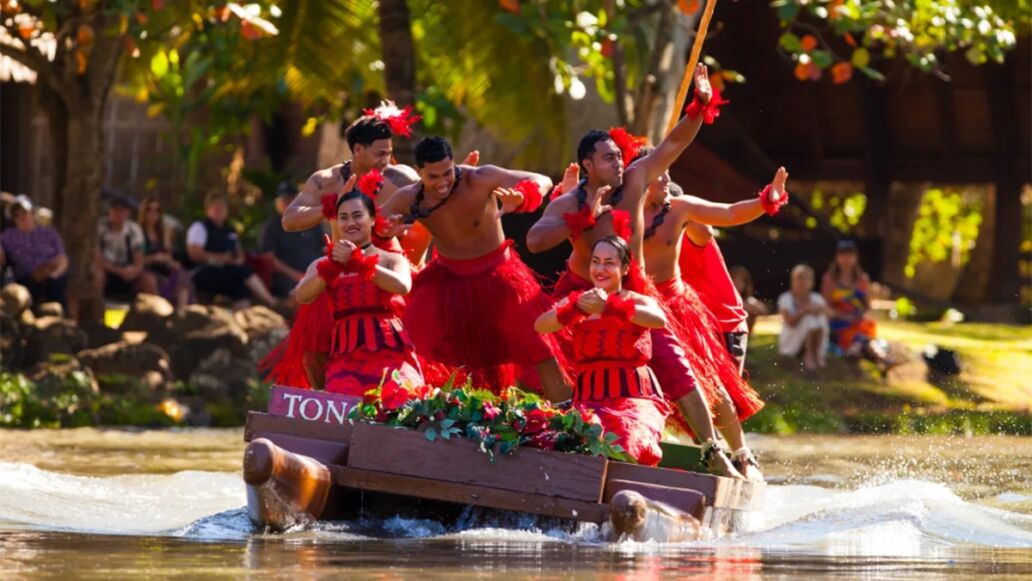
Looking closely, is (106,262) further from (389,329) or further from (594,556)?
(594,556)

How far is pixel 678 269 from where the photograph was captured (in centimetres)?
898

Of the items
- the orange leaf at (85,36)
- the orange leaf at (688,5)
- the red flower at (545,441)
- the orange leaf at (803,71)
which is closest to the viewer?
the red flower at (545,441)

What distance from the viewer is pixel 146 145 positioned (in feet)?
69.6

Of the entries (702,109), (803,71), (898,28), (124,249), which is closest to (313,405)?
(702,109)

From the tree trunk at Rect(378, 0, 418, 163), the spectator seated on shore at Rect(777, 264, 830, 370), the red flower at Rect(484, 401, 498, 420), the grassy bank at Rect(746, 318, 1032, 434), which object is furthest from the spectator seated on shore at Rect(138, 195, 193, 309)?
the red flower at Rect(484, 401, 498, 420)

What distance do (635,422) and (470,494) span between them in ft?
2.36

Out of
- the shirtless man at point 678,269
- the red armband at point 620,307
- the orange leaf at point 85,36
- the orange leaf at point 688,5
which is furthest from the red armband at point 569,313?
the orange leaf at point 85,36

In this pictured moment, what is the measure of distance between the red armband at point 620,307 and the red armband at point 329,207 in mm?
1129

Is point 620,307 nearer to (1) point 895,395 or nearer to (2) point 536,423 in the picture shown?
(2) point 536,423

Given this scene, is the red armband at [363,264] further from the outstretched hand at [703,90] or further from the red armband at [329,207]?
the outstretched hand at [703,90]

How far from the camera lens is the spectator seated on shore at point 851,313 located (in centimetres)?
1496

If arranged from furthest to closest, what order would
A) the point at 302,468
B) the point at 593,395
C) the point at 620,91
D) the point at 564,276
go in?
the point at 620,91, the point at 564,276, the point at 593,395, the point at 302,468

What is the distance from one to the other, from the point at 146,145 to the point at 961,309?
7.78 m

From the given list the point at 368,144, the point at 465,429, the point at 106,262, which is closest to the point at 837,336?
the point at 106,262
